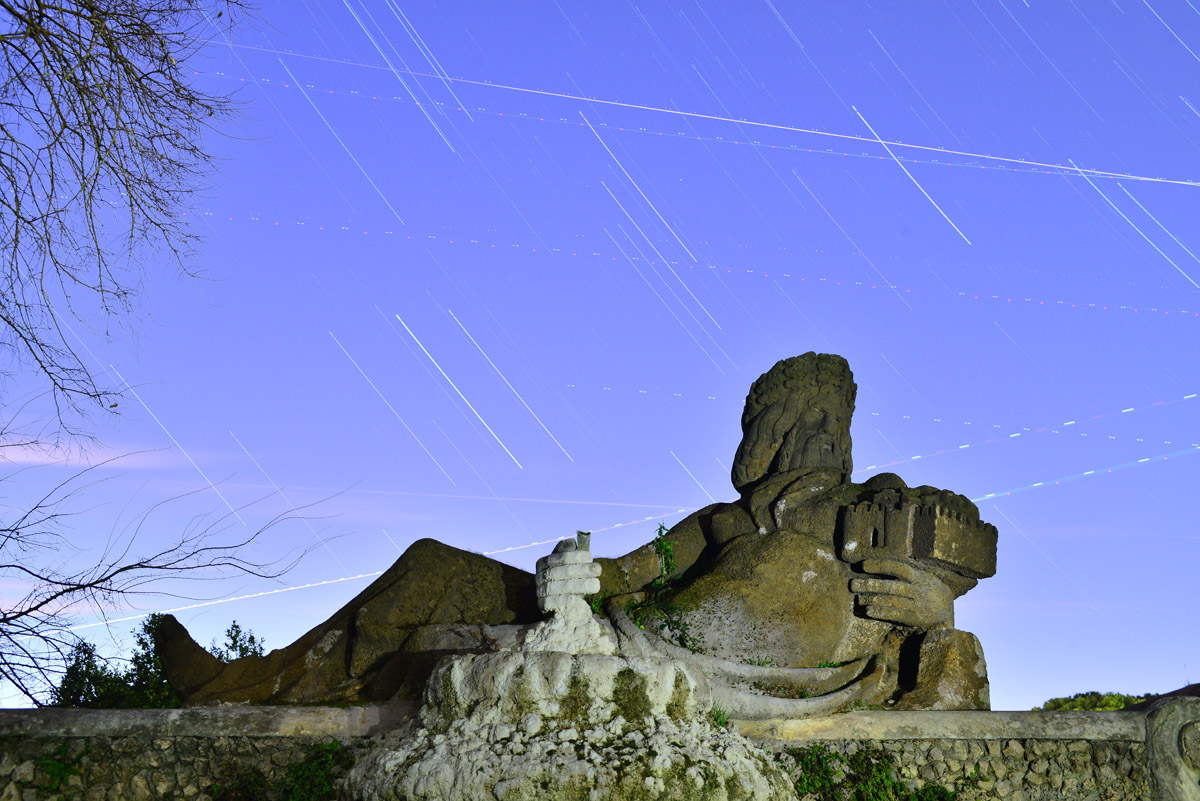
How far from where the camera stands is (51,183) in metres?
5.23

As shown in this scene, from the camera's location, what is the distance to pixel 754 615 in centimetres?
714

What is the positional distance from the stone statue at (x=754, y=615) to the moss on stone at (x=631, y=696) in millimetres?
1571

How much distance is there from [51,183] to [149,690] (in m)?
3.38

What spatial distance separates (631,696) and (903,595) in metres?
3.12

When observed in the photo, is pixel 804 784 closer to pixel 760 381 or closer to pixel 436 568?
pixel 436 568

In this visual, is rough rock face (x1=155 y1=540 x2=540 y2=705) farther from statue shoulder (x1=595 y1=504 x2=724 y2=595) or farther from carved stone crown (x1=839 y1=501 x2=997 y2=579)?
carved stone crown (x1=839 y1=501 x2=997 y2=579)

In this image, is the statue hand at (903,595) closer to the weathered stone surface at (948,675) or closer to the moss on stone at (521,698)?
the weathered stone surface at (948,675)

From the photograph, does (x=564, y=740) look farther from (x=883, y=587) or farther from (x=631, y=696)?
(x=883, y=587)

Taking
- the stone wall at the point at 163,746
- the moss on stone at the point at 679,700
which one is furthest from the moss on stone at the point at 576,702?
the stone wall at the point at 163,746

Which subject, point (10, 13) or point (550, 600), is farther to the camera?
point (550, 600)

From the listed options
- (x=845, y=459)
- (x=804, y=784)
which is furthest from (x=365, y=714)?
(x=845, y=459)

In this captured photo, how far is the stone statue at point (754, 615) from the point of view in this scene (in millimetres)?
6730

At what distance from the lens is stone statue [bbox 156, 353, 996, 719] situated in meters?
6.73

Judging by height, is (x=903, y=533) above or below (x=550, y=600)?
above
